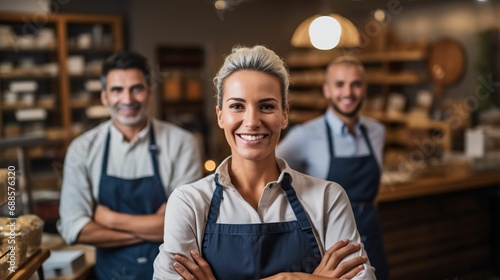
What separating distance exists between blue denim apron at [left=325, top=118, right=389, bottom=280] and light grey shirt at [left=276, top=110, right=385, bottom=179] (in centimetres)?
3

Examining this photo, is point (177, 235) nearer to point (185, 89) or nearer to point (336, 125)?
point (336, 125)

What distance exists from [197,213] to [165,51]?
6479mm

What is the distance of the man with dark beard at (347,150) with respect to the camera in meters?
2.61

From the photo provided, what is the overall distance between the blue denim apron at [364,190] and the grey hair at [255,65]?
121cm

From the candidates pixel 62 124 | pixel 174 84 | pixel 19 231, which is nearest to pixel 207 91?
pixel 174 84

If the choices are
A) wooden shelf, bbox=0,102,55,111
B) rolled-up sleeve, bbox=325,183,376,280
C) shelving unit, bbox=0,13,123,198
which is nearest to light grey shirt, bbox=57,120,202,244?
rolled-up sleeve, bbox=325,183,376,280

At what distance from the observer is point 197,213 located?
145 centimetres

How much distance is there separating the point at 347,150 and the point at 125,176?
3.62 ft

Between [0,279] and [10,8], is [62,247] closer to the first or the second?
[0,279]

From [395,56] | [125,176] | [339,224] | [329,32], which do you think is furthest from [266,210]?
[395,56]

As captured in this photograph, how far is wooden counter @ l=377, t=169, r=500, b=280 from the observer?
402 centimetres

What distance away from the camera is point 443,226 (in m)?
4.27

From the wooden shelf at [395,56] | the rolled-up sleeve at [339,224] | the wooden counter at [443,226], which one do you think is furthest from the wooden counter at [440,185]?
the rolled-up sleeve at [339,224]

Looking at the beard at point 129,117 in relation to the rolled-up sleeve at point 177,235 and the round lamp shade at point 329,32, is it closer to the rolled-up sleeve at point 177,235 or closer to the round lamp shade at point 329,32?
the rolled-up sleeve at point 177,235
